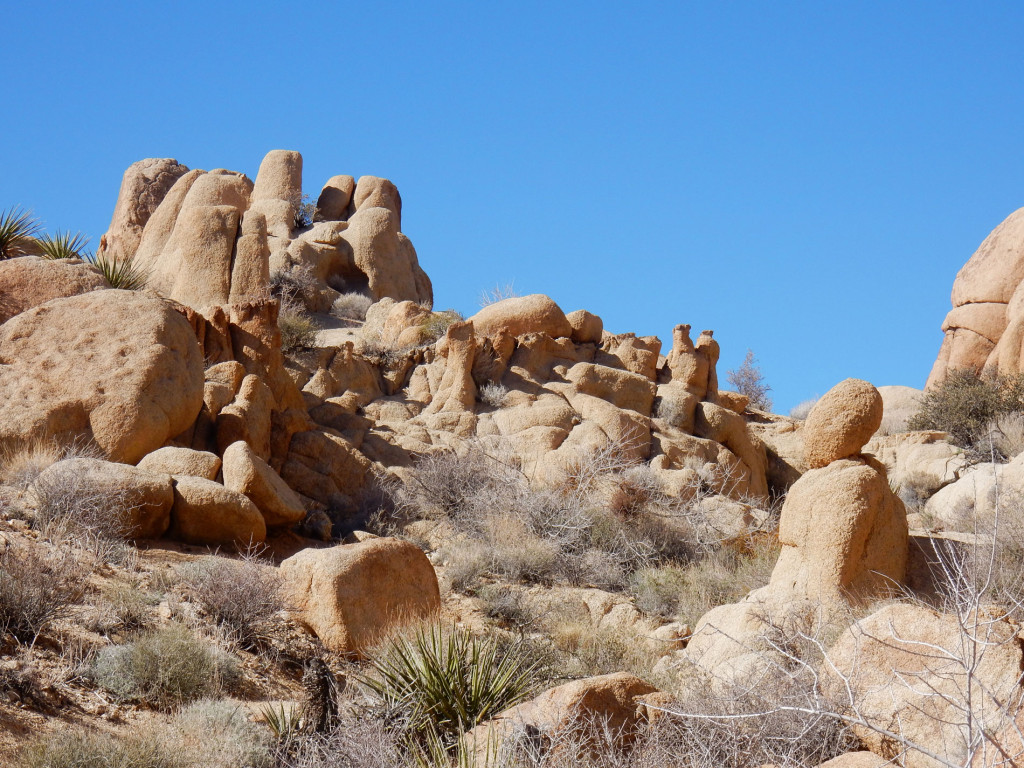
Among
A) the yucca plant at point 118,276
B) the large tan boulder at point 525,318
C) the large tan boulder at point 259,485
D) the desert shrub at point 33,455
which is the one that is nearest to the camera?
the desert shrub at point 33,455

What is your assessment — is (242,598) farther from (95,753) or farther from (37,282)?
(37,282)

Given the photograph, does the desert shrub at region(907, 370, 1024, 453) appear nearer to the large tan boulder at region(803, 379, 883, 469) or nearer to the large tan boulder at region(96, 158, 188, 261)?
the large tan boulder at region(803, 379, 883, 469)

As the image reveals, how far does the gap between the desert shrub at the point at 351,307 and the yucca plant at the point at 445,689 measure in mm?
17896

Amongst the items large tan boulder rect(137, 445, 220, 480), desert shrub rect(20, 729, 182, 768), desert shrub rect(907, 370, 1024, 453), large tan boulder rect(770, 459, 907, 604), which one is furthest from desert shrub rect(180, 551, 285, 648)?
desert shrub rect(907, 370, 1024, 453)

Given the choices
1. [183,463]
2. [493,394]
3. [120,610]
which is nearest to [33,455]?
[183,463]

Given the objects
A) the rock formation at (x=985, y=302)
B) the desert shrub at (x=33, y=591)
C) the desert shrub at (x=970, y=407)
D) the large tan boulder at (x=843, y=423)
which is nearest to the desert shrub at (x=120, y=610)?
the desert shrub at (x=33, y=591)

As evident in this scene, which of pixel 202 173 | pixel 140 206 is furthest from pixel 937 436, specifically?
pixel 140 206

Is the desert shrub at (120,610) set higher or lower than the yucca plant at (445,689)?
higher

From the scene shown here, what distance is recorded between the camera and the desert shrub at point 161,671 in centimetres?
722

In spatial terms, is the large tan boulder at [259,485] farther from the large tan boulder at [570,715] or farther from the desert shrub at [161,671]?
the large tan boulder at [570,715]

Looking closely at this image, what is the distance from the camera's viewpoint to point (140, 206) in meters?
28.9

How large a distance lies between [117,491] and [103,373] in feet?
8.58

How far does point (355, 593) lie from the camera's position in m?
8.74

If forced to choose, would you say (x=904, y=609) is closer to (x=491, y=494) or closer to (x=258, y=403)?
(x=491, y=494)
